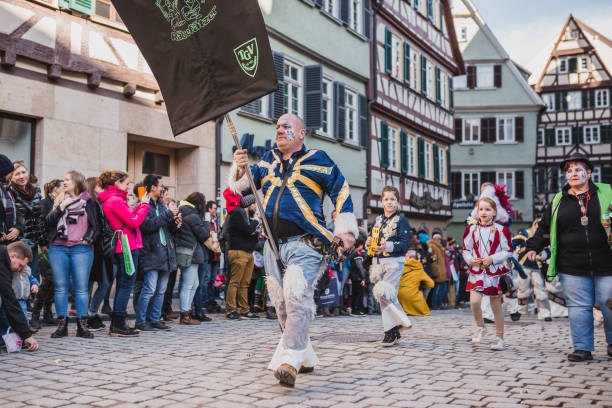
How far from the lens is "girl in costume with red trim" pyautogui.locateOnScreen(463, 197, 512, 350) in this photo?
25.5 ft

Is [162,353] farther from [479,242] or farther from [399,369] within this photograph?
[479,242]

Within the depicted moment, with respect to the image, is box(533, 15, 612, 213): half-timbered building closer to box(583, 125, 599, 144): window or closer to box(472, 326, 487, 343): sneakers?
box(583, 125, 599, 144): window

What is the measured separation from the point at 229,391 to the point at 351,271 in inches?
336

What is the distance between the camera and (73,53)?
502 inches

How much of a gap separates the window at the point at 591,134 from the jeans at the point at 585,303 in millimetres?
42271

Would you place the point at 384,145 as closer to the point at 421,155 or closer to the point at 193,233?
the point at 421,155

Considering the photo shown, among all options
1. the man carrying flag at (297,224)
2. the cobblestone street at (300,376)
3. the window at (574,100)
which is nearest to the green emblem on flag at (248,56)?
the man carrying flag at (297,224)

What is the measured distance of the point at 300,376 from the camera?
566cm

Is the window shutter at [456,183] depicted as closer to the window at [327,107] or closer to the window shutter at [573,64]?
the window shutter at [573,64]

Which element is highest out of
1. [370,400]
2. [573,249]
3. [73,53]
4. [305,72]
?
[305,72]

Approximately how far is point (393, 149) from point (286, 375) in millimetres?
21927

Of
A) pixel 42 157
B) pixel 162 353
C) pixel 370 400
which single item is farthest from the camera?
pixel 42 157

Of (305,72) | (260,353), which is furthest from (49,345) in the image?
(305,72)

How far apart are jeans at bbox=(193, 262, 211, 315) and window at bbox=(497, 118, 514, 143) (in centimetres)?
3361
